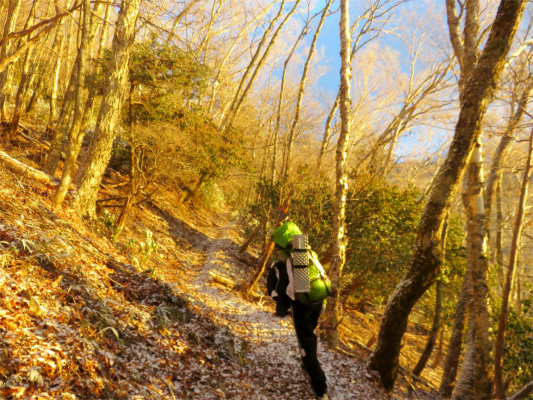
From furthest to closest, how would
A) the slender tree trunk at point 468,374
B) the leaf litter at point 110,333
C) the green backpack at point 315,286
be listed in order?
the slender tree trunk at point 468,374, the green backpack at point 315,286, the leaf litter at point 110,333

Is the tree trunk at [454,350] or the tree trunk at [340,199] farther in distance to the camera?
the tree trunk at [454,350]

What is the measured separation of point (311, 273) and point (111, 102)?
603cm

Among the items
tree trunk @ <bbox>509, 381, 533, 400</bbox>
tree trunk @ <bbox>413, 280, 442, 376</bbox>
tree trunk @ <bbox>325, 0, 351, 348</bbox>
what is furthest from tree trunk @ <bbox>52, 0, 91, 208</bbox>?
tree trunk @ <bbox>413, 280, 442, 376</bbox>

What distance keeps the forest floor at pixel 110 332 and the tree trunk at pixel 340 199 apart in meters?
0.63

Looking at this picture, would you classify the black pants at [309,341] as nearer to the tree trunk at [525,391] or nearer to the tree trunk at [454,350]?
the tree trunk at [525,391]

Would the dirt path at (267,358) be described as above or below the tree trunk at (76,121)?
below

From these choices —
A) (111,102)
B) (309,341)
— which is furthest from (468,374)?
(111,102)

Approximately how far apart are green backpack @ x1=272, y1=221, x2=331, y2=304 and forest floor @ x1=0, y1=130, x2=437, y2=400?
138 cm

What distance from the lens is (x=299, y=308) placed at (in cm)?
406

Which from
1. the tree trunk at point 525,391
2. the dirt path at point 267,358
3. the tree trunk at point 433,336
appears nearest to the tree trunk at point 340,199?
the dirt path at point 267,358

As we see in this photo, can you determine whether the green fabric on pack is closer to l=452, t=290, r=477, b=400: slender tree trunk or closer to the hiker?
the hiker

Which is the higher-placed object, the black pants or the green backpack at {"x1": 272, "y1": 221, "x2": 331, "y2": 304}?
the green backpack at {"x1": 272, "y1": 221, "x2": 331, "y2": 304}

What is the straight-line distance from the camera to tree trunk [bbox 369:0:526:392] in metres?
4.11

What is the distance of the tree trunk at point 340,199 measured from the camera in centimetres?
603
